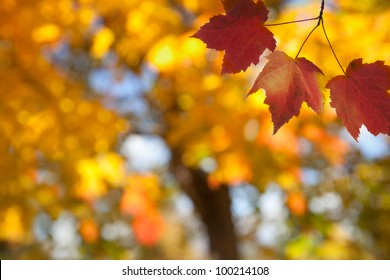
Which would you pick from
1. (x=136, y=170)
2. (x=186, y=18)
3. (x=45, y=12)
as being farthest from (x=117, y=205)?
(x=45, y=12)

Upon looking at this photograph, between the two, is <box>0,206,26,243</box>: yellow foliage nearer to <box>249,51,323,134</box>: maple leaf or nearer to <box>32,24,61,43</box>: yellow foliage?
<box>32,24,61,43</box>: yellow foliage

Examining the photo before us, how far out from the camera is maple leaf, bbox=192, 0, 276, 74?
3.37 ft

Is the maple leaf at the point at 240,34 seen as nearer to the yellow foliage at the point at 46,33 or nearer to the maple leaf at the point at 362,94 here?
the maple leaf at the point at 362,94

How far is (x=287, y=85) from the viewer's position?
1014 millimetres

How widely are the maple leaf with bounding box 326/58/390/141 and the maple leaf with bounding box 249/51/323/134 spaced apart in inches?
1.9

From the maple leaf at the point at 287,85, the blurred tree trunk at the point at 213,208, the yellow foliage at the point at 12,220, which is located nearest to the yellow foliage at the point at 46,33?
the yellow foliage at the point at 12,220

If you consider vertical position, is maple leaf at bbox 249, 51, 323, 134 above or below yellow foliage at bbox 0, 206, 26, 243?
below

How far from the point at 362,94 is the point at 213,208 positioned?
4.68 m

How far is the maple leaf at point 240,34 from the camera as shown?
3.37ft

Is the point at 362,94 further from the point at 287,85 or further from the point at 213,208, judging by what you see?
the point at 213,208

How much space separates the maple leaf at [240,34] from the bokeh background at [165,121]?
153cm

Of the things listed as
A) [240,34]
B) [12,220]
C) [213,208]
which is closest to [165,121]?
[213,208]

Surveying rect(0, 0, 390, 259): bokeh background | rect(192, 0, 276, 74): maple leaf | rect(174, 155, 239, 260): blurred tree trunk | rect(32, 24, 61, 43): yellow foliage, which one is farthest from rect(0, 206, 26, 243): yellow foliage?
rect(192, 0, 276, 74): maple leaf
